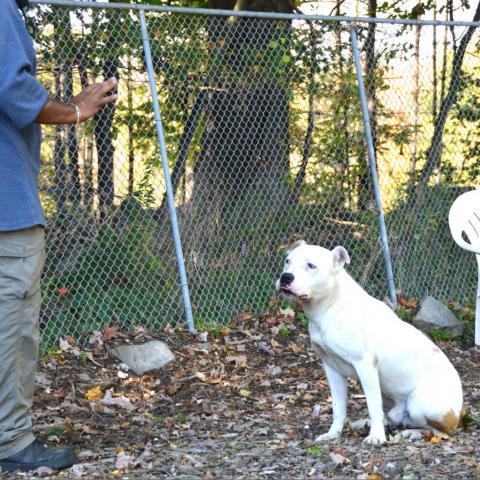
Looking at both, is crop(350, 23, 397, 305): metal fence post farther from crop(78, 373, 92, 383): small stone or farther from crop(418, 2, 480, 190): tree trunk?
crop(78, 373, 92, 383): small stone

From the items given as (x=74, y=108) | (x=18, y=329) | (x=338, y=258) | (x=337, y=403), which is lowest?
(x=337, y=403)

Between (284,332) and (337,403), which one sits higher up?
(337,403)

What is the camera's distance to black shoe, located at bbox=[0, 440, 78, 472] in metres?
4.62

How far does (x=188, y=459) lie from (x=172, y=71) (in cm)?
423

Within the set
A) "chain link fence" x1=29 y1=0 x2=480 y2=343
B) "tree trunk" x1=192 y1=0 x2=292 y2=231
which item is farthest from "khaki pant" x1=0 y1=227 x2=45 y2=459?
"tree trunk" x1=192 y1=0 x2=292 y2=231

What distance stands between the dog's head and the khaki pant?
1.34 metres

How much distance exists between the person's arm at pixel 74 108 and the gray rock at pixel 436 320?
4570 mm

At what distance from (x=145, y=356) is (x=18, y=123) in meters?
3.11

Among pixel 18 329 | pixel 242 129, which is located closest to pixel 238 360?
pixel 242 129

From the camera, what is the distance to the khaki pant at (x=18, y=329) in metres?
4.49

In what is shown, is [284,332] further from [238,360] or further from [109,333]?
[109,333]

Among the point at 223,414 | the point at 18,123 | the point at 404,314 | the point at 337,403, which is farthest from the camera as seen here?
the point at 404,314

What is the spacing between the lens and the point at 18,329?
4.56 m

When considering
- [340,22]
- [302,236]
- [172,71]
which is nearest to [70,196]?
[172,71]
